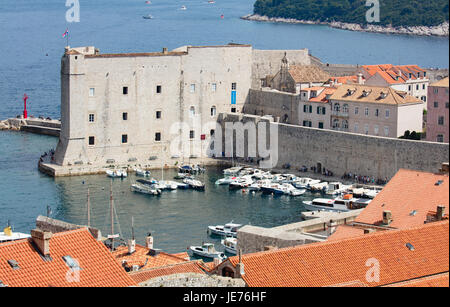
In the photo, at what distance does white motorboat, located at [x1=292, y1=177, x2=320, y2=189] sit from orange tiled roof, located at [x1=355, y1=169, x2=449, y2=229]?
72.0 ft

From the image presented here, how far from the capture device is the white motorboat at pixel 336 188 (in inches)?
1861

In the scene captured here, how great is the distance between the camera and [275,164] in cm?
5338

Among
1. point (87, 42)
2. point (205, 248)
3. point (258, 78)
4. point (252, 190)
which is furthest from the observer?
point (87, 42)

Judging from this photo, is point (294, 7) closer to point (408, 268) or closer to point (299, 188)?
point (299, 188)

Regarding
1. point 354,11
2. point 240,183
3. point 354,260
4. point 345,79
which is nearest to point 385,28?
point 354,11

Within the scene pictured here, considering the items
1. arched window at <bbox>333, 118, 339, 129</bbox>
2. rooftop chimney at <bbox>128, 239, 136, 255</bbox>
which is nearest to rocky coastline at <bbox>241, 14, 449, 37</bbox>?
arched window at <bbox>333, 118, 339, 129</bbox>

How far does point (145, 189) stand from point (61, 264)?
101 feet

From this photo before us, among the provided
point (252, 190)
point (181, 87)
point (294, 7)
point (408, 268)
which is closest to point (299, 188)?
point (252, 190)

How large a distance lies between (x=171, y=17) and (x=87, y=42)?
195ft

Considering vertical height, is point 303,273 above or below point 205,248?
above

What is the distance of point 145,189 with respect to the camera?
4788 cm

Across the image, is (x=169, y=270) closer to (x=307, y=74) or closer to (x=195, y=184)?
(x=195, y=184)

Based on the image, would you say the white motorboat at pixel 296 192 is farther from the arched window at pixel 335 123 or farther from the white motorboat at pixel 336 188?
the arched window at pixel 335 123

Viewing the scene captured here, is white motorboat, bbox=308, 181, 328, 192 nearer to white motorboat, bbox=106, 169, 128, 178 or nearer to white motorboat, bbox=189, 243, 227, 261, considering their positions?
white motorboat, bbox=106, 169, 128, 178
